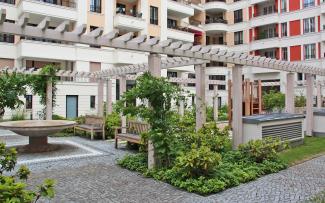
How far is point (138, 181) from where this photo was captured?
7176mm

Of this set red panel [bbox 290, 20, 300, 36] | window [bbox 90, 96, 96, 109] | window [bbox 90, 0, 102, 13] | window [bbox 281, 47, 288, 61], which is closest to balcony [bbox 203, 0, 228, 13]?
red panel [bbox 290, 20, 300, 36]

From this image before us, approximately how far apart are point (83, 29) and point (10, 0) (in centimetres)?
2049

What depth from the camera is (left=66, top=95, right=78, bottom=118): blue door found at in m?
24.4

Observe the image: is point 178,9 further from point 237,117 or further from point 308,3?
point 237,117

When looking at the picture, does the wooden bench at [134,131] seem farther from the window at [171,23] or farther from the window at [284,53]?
the window at [284,53]

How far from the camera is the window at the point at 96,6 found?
26.0 meters

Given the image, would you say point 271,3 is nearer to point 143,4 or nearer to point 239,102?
point 143,4

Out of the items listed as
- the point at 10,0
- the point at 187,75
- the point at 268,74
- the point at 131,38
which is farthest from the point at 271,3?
the point at 131,38

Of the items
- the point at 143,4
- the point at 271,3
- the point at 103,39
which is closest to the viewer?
the point at 103,39

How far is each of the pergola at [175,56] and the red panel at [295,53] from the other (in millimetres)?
20285

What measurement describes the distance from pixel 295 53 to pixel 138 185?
32.2 metres

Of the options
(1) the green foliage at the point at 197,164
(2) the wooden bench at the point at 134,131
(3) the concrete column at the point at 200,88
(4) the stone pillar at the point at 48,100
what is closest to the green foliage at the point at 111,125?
(2) the wooden bench at the point at 134,131

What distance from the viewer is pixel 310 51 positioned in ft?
108

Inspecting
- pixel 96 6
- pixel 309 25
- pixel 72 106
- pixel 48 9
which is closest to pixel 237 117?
pixel 72 106
